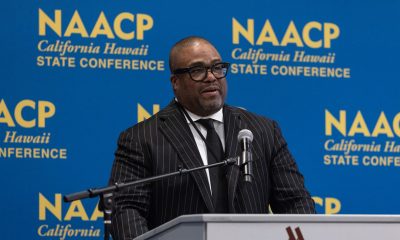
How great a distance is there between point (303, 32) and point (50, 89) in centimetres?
166

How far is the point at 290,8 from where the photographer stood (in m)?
5.40

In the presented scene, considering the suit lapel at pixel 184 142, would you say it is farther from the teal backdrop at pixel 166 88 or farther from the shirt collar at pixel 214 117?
the teal backdrop at pixel 166 88

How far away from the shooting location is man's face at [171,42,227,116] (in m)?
4.16

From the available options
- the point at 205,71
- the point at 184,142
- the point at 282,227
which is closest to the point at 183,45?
the point at 205,71

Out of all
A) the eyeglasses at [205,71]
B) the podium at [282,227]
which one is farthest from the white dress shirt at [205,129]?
the podium at [282,227]

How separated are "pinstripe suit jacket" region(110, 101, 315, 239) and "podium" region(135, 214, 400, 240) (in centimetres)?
115

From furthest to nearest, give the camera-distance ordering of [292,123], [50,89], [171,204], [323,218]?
[292,123]
[50,89]
[171,204]
[323,218]

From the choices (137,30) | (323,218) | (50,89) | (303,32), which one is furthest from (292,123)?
(323,218)

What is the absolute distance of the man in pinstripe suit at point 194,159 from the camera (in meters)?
3.97

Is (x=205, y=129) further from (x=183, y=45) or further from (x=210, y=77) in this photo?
(x=183, y=45)

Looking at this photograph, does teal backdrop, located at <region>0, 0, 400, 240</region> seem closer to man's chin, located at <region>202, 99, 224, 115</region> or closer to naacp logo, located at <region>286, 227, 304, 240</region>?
man's chin, located at <region>202, 99, 224, 115</region>

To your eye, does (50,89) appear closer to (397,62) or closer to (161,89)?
(161,89)

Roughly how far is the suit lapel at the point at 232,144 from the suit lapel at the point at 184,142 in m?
0.10

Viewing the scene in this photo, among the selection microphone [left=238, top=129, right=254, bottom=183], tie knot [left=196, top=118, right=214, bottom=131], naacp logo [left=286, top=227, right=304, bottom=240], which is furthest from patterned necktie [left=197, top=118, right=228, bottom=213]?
naacp logo [left=286, top=227, right=304, bottom=240]
